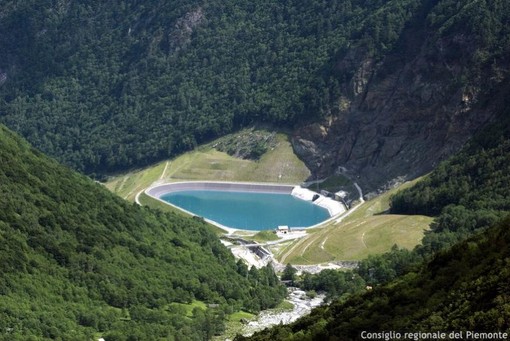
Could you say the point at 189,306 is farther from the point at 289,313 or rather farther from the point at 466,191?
the point at 466,191

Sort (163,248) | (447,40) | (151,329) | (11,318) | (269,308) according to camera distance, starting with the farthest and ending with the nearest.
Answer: (447,40)
(163,248)
(269,308)
(151,329)
(11,318)

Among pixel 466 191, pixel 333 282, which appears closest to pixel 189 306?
pixel 333 282

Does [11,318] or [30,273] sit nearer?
[11,318]

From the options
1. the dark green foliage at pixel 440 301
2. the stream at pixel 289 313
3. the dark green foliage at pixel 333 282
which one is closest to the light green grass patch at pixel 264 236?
the dark green foliage at pixel 333 282

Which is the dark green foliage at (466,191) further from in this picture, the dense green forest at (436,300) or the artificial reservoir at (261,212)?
the dense green forest at (436,300)

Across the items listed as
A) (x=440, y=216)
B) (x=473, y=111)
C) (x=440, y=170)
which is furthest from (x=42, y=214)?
(x=473, y=111)

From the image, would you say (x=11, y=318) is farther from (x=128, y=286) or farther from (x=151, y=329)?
(x=128, y=286)

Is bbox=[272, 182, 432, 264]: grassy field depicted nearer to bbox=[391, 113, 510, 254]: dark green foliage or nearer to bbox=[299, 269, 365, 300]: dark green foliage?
bbox=[391, 113, 510, 254]: dark green foliage
